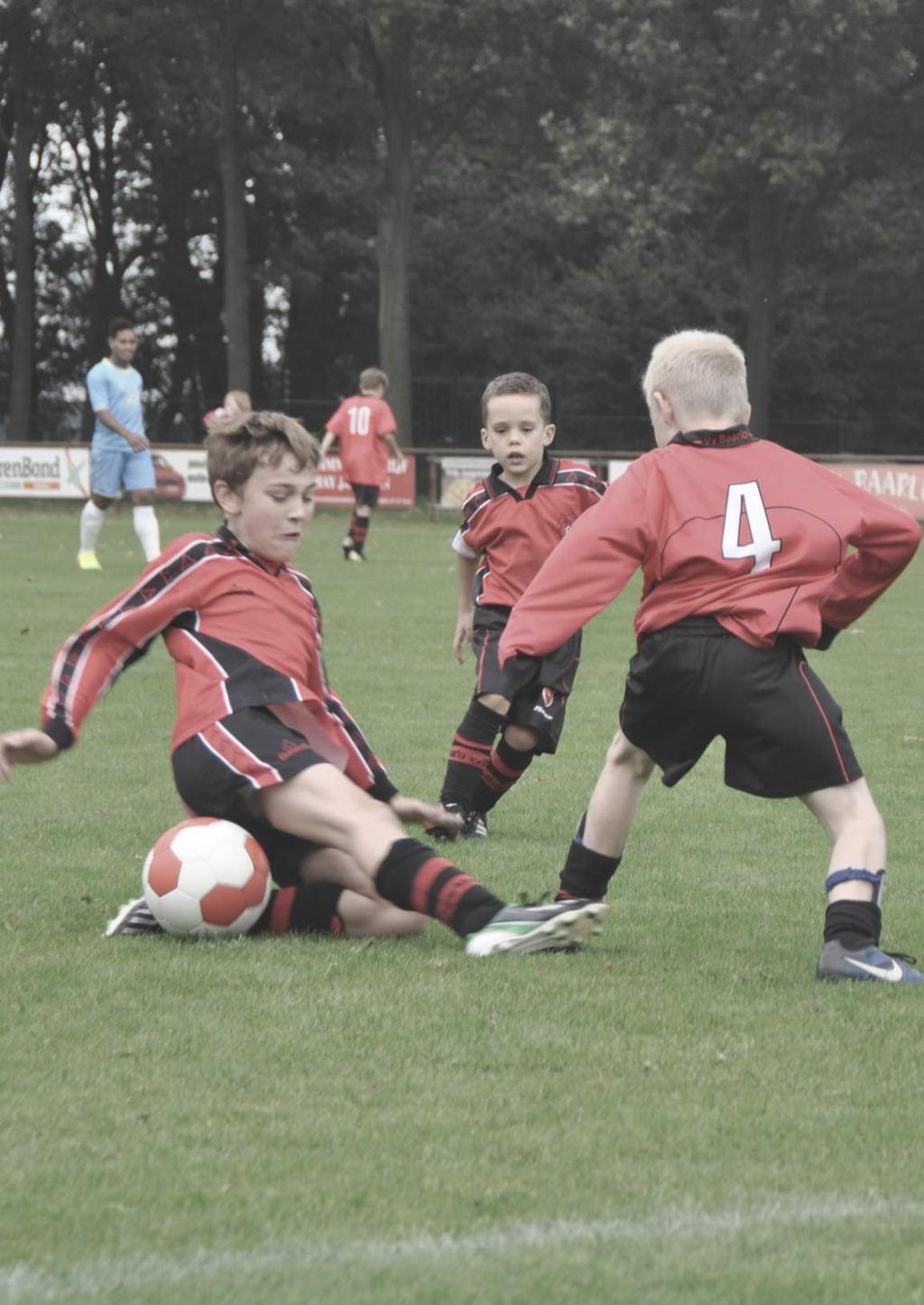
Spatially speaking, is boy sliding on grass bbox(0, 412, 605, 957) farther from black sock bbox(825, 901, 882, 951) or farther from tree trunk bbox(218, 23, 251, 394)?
tree trunk bbox(218, 23, 251, 394)

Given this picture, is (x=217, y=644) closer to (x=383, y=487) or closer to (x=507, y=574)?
(x=507, y=574)

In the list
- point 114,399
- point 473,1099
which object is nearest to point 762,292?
point 114,399

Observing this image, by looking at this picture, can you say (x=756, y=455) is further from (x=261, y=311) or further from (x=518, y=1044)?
(x=261, y=311)

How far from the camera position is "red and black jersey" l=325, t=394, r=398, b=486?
2205 centimetres

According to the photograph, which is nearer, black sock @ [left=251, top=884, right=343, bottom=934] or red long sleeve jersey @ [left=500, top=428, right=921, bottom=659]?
red long sleeve jersey @ [left=500, top=428, right=921, bottom=659]

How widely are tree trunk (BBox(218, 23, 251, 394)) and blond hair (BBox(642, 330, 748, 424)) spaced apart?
3126cm

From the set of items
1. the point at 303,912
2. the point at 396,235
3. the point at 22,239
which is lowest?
the point at 303,912

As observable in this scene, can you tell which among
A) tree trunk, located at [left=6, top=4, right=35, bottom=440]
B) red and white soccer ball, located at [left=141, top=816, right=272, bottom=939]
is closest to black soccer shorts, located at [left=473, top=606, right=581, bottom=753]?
red and white soccer ball, located at [left=141, top=816, right=272, bottom=939]

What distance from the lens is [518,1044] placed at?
13.0ft

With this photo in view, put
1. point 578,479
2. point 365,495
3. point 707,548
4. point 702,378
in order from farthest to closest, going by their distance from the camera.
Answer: point 365,495
point 578,479
point 702,378
point 707,548

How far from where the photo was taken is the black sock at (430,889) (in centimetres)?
466

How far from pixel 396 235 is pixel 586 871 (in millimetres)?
30170

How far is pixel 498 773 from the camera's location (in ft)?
21.9

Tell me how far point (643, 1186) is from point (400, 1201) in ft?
1.29
